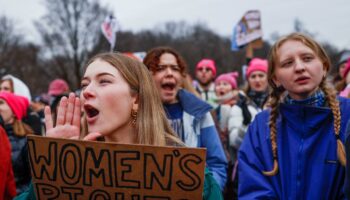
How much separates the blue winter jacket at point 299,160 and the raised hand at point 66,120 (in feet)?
3.43

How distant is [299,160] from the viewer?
7.80 ft

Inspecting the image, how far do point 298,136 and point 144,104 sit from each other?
35.7 inches

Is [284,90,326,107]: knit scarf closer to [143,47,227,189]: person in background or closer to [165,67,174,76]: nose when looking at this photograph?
[143,47,227,189]: person in background

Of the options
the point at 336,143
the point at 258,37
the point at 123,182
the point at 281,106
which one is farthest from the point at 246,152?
the point at 258,37

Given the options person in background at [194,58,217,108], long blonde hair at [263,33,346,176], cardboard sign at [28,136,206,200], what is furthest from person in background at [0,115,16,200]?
person in background at [194,58,217,108]

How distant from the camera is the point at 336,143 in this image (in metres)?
2.34

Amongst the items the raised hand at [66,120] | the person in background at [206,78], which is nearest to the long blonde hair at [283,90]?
the raised hand at [66,120]

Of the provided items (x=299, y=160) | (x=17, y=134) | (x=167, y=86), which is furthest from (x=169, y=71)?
(x=17, y=134)

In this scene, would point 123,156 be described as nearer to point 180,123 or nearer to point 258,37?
point 180,123

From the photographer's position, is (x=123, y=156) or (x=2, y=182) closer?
(x=123, y=156)

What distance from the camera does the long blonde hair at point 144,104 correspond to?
7.47 ft

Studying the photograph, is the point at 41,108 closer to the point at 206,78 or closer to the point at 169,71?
the point at 206,78

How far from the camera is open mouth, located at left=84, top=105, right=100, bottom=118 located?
2.16 m

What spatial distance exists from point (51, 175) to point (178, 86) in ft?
6.54
